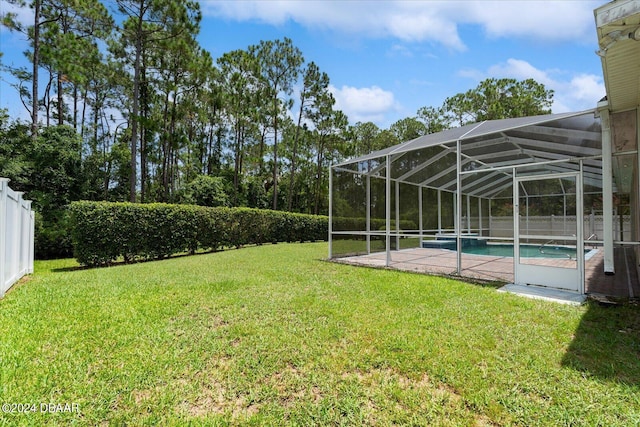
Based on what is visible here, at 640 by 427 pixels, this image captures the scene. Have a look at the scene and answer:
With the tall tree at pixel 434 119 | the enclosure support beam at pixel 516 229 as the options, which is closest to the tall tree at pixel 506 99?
the tall tree at pixel 434 119

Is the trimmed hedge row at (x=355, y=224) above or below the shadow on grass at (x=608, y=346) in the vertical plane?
above

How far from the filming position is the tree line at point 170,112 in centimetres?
1304

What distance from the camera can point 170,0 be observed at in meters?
12.1

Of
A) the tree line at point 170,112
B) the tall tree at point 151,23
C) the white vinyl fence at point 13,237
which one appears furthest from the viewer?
the tree line at point 170,112

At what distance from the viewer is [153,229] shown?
9445 mm

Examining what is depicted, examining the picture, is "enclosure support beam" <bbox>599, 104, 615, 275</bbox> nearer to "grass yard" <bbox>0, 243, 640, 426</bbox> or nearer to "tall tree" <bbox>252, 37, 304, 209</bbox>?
"grass yard" <bbox>0, 243, 640, 426</bbox>

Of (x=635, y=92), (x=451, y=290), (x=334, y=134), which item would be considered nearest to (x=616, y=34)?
(x=635, y=92)

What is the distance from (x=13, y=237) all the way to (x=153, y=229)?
4.03 meters

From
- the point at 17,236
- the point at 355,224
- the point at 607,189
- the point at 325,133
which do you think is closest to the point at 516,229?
the point at 607,189

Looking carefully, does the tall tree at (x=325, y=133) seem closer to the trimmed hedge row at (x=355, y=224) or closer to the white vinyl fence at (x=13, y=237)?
the trimmed hedge row at (x=355, y=224)

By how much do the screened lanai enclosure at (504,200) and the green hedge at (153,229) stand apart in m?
4.80

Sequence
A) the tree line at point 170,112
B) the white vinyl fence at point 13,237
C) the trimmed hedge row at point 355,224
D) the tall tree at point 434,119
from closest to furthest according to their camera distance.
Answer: the white vinyl fence at point 13,237
the trimmed hedge row at point 355,224
the tree line at point 170,112
the tall tree at point 434,119

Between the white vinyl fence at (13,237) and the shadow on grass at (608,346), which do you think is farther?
the white vinyl fence at (13,237)

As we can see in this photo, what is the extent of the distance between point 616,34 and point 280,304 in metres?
4.62
